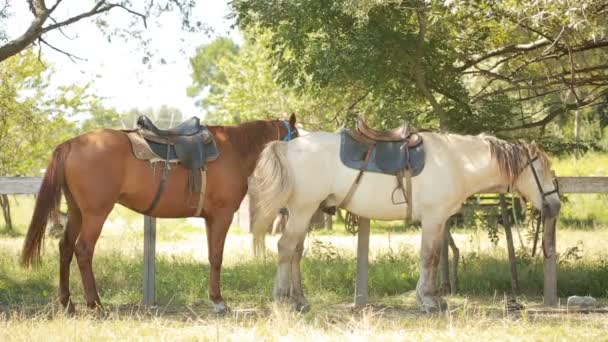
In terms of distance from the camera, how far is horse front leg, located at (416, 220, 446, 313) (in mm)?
7004

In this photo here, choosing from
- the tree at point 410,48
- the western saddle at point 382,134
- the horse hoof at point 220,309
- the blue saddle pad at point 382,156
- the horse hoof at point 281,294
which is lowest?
the horse hoof at point 220,309

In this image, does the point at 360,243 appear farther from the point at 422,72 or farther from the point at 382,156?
the point at 422,72

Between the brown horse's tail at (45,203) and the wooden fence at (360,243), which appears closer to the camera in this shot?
the brown horse's tail at (45,203)

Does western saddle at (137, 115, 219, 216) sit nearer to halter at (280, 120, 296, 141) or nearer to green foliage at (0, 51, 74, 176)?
halter at (280, 120, 296, 141)

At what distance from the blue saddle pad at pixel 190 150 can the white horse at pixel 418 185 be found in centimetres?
49

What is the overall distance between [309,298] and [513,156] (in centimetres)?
257

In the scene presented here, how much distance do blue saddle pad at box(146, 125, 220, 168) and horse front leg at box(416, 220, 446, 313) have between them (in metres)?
2.10

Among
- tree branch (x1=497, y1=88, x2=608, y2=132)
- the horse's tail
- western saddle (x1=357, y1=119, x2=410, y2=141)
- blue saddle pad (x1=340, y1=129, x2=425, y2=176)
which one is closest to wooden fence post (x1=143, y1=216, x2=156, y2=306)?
the horse's tail

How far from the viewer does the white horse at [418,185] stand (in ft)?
22.8

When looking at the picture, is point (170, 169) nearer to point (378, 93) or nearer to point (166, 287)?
point (166, 287)

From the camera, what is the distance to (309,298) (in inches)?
317

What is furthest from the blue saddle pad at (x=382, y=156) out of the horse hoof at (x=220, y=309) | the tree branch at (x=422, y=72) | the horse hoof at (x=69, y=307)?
the horse hoof at (x=69, y=307)

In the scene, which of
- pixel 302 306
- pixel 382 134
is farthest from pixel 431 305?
pixel 382 134

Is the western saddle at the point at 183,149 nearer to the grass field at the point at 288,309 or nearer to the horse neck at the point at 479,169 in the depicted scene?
the grass field at the point at 288,309
